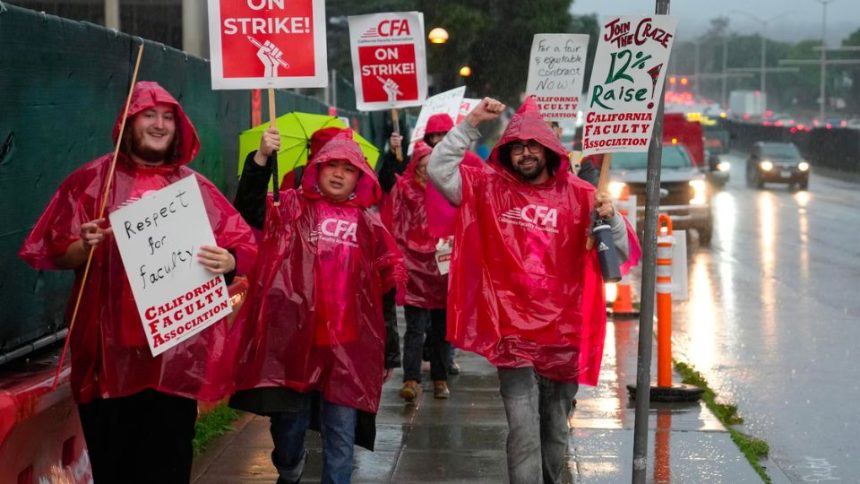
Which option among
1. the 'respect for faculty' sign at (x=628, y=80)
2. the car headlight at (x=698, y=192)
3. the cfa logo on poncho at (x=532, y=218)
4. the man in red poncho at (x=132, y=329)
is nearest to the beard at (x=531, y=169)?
the cfa logo on poncho at (x=532, y=218)

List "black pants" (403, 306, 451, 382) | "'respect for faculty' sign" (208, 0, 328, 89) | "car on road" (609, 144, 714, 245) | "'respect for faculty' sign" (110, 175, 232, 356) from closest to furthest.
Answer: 1. "'respect for faculty' sign" (110, 175, 232, 356)
2. "'respect for faculty' sign" (208, 0, 328, 89)
3. "black pants" (403, 306, 451, 382)
4. "car on road" (609, 144, 714, 245)

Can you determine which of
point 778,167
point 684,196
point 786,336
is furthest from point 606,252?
point 778,167

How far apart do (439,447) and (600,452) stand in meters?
0.91

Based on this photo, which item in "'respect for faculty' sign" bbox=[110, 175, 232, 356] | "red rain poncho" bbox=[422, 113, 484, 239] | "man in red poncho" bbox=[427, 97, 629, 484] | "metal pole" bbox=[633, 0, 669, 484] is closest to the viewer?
"'respect for faculty' sign" bbox=[110, 175, 232, 356]

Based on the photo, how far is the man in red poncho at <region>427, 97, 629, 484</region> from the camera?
232 inches

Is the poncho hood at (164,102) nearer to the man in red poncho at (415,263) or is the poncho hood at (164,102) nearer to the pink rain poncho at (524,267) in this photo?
the pink rain poncho at (524,267)

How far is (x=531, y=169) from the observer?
236 inches

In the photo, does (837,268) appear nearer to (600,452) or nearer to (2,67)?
(600,452)

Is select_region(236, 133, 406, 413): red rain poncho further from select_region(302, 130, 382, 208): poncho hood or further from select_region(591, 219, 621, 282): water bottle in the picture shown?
select_region(591, 219, 621, 282): water bottle

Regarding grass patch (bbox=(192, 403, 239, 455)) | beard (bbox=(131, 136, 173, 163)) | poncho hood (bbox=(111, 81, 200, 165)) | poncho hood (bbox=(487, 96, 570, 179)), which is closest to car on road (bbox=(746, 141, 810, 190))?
grass patch (bbox=(192, 403, 239, 455))

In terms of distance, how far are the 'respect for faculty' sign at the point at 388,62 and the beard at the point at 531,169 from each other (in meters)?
A: 4.52

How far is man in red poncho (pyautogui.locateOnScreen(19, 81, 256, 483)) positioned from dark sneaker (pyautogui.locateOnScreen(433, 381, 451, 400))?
4125 mm

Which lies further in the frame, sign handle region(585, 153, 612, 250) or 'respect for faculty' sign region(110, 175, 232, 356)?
sign handle region(585, 153, 612, 250)

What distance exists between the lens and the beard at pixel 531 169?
5988 millimetres
